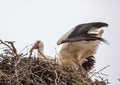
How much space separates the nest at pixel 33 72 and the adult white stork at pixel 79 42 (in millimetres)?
667

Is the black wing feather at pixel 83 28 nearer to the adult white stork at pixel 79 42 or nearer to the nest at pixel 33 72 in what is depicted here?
the adult white stork at pixel 79 42

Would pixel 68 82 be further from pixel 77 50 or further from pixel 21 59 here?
pixel 77 50

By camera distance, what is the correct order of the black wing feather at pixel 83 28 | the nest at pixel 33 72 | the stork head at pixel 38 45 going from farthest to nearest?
the stork head at pixel 38 45
the black wing feather at pixel 83 28
the nest at pixel 33 72

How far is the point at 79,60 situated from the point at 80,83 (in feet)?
5.03

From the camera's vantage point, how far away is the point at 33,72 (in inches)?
289

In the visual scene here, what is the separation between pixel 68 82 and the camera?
7.34 m

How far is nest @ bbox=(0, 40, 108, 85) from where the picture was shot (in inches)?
280

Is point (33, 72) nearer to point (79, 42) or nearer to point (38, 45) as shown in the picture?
point (79, 42)

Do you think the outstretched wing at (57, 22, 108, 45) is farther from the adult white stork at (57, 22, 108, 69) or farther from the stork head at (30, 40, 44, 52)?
the stork head at (30, 40, 44, 52)

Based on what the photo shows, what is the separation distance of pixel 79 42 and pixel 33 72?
1.49 meters

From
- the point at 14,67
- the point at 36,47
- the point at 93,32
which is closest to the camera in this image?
the point at 14,67

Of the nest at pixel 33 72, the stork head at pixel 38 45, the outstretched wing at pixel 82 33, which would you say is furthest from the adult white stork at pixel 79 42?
the nest at pixel 33 72

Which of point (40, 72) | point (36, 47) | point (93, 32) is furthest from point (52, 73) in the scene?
point (36, 47)

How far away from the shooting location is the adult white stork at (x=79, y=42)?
328 inches
